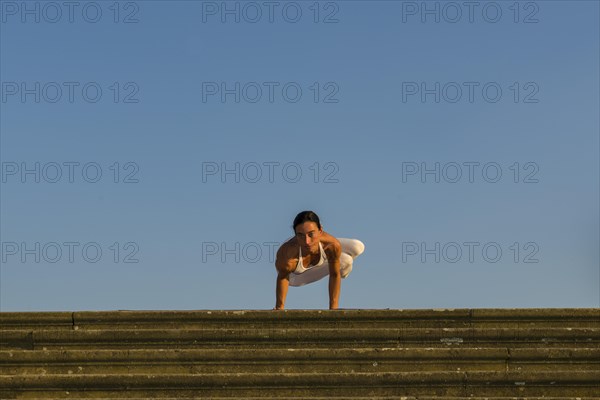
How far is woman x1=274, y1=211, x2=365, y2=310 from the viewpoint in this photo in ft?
31.9

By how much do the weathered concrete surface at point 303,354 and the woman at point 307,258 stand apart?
2052 millimetres

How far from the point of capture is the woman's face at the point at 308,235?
9.66 m

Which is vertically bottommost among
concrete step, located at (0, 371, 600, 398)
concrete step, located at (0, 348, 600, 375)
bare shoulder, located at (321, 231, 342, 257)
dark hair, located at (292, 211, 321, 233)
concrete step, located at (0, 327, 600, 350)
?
concrete step, located at (0, 371, 600, 398)

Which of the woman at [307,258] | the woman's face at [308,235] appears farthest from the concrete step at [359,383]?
the woman's face at [308,235]

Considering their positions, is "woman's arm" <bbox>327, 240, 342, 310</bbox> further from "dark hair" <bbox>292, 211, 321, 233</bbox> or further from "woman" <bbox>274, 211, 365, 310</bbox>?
"dark hair" <bbox>292, 211, 321, 233</bbox>

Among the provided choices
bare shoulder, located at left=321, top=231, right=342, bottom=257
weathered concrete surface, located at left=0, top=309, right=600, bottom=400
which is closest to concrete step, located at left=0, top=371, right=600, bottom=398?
weathered concrete surface, located at left=0, top=309, right=600, bottom=400

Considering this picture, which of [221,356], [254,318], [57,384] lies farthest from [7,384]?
[254,318]

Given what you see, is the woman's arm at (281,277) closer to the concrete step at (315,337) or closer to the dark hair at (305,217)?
the dark hair at (305,217)

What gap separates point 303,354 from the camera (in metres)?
6.95

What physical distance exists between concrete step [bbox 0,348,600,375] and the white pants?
10.3ft

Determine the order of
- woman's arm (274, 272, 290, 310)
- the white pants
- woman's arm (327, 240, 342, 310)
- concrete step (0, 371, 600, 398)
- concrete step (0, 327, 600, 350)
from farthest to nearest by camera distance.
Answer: the white pants, woman's arm (274, 272, 290, 310), woman's arm (327, 240, 342, 310), concrete step (0, 327, 600, 350), concrete step (0, 371, 600, 398)

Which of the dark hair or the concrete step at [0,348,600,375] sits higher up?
the dark hair

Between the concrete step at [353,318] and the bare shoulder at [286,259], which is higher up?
the bare shoulder at [286,259]

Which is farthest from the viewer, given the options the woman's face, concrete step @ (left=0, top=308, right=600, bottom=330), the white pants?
the white pants
